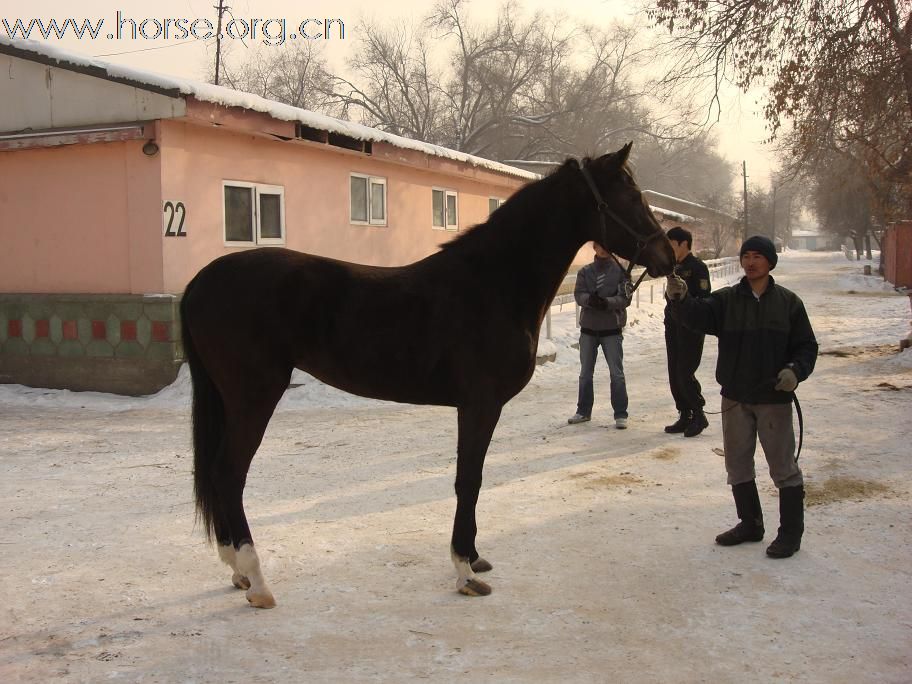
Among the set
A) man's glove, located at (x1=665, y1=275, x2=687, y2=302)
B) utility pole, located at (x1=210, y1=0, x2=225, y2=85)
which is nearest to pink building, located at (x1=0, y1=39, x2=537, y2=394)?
man's glove, located at (x1=665, y1=275, x2=687, y2=302)

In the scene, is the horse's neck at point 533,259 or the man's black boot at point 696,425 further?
the man's black boot at point 696,425

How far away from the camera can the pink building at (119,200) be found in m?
9.55

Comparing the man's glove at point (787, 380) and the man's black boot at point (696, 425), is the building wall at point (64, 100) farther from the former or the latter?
the man's glove at point (787, 380)

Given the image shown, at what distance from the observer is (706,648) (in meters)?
3.21

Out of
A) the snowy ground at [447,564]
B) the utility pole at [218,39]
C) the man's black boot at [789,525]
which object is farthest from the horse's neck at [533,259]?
the utility pole at [218,39]

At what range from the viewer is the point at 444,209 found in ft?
51.7

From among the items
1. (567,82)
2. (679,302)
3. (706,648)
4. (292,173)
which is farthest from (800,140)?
(567,82)

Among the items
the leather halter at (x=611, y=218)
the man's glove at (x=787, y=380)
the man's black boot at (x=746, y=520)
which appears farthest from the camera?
the man's black boot at (x=746, y=520)

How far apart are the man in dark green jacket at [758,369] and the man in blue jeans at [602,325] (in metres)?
3.10

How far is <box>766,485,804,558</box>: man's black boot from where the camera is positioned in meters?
4.27

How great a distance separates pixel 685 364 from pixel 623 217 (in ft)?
11.9

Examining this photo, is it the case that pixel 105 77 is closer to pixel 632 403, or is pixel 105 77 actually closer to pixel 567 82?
pixel 632 403

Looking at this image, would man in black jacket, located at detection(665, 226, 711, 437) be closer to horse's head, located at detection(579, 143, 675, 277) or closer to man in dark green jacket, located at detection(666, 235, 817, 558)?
man in dark green jacket, located at detection(666, 235, 817, 558)

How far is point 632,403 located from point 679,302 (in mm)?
4800
